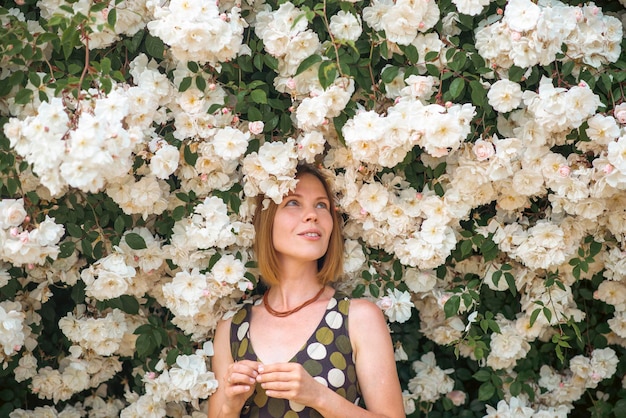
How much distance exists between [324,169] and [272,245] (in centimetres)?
33

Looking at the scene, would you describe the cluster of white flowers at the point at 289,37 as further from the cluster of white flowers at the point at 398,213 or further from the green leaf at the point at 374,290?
the green leaf at the point at 374,290

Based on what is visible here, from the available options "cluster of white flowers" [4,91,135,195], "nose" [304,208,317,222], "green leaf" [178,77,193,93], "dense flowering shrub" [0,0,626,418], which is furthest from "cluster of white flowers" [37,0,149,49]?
"nose" [304,208,317,222]

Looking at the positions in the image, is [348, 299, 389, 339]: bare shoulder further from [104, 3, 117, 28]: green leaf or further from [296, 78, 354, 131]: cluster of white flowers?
[104, 3, 117, 28]: green leaf

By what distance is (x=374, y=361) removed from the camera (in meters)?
2.62

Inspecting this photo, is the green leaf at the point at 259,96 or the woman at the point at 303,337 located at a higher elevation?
the green leaf at the point at 259,96

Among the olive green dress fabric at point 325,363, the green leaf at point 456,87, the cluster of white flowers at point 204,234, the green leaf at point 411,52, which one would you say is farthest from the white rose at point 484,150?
the cluster of white flowers at point 204,234

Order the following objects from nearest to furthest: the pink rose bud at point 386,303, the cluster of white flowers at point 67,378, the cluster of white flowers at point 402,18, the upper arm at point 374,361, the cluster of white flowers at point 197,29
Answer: the cluster of white flowers at point 197,29 → the cluster of white flowers at point 402,18 → the upper arm at point 374,361 → the pink rose bud at point 386,303 → the cluster of white flowers at point 67,378

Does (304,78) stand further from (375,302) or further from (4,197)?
(4,197)

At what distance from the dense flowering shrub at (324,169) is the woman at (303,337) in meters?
0.08

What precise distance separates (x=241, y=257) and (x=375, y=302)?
52cm

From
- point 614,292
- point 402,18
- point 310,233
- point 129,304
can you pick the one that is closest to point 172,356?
point 129,304

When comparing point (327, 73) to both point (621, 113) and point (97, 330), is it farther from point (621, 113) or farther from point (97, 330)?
point (97, 330)

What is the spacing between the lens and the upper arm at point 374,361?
260 cm

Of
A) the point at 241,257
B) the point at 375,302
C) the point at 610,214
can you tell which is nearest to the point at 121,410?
the point at 241,257
